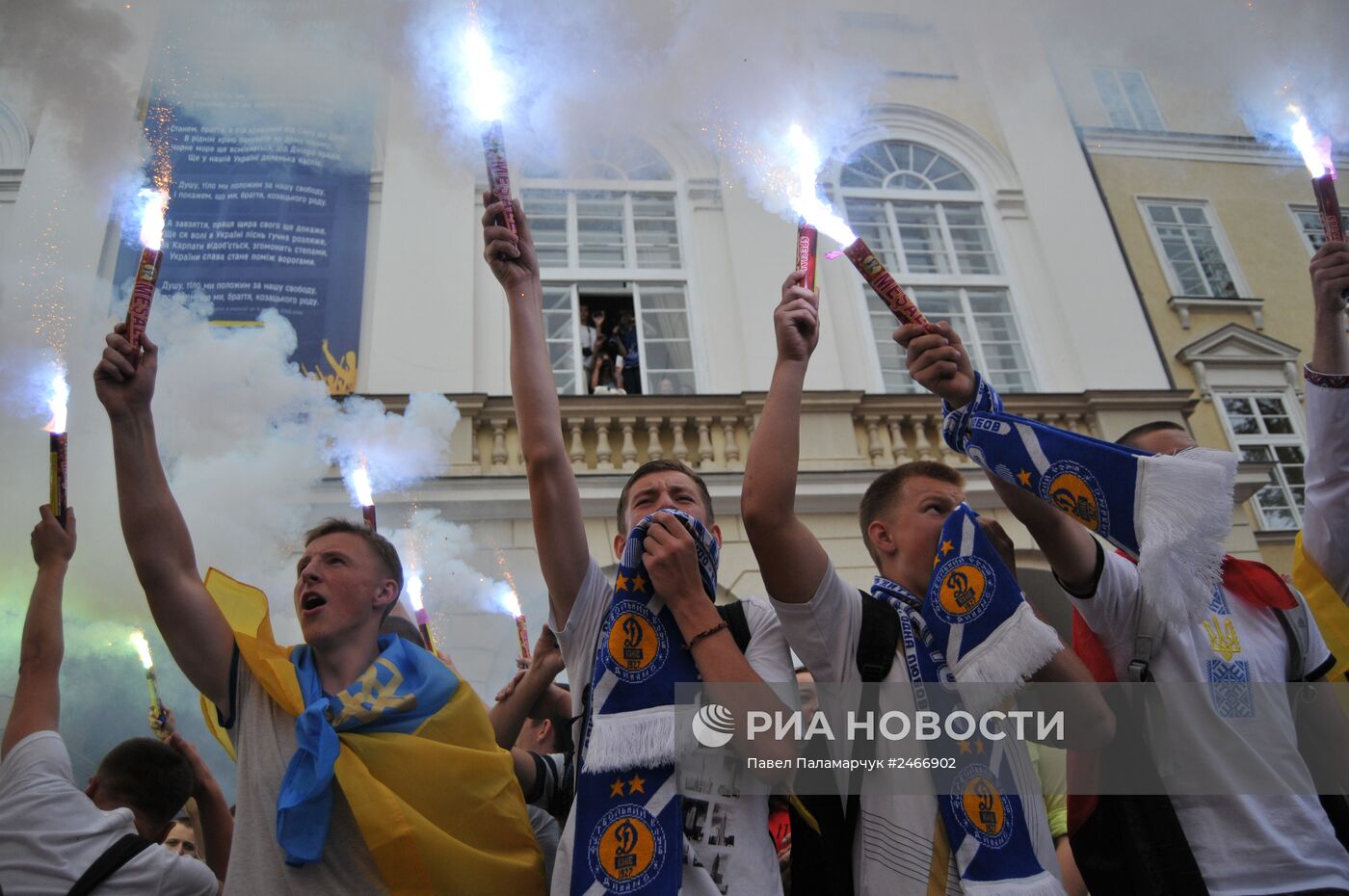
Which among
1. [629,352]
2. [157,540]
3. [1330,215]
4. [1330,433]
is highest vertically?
[629,352]

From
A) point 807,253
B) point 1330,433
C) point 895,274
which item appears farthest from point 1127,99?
point 807,253

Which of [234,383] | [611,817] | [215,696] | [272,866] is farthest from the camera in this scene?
[234,383]

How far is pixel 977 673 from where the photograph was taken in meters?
1.92

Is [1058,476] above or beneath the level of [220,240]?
beneath

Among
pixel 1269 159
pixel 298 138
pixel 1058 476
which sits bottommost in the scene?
pixel 1058 476

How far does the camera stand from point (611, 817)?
1.79m

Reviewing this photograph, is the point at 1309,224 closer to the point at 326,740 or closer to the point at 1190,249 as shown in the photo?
the point at 1190,249

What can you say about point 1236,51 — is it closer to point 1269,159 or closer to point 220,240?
point 1269,159

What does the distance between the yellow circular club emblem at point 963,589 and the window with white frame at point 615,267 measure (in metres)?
6.27

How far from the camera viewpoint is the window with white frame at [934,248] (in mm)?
9148

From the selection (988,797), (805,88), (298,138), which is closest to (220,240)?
(298,138)

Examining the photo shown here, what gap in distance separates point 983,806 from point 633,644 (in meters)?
0.75

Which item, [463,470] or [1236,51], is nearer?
[1236,51]

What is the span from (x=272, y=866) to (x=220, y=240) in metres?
6.43
